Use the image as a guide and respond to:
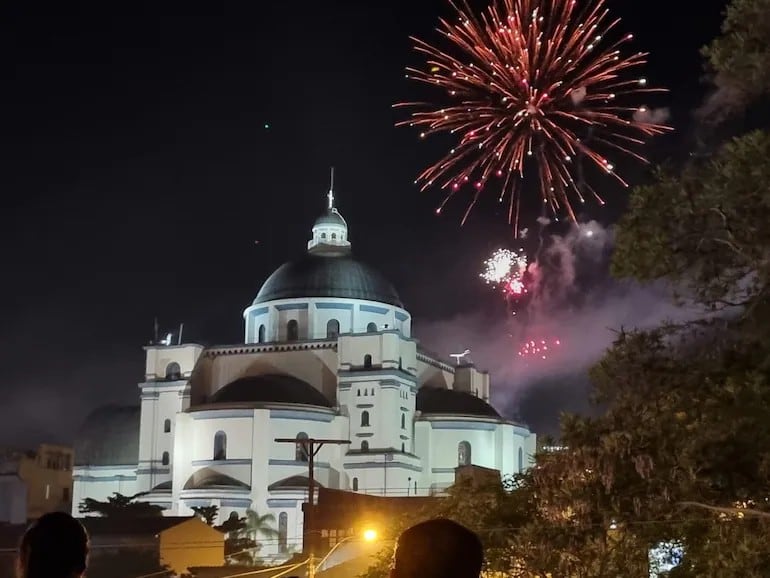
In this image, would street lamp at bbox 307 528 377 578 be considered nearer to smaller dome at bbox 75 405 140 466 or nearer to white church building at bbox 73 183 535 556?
white church building at bbox 73 183 535 556

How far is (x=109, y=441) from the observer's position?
204ft

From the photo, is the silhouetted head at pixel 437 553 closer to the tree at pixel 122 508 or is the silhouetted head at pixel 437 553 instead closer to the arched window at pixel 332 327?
the tree at pixel 122 508

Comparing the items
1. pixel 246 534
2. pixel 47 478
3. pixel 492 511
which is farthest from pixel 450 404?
pixel 492 511

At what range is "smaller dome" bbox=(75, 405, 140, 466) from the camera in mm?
61594

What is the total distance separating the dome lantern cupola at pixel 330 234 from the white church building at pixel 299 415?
319mm

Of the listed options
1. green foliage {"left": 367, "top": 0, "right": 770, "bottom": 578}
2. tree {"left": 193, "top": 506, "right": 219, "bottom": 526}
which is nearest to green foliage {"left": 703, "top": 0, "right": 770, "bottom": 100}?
green foliage {"left": 367, "top": 0, "right": 770, "bottom": 578}

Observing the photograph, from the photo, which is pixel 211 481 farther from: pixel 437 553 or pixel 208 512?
pixel 437 553

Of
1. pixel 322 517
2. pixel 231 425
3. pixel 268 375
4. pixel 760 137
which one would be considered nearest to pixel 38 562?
pixel 760 137

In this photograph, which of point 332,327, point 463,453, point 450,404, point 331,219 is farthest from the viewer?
point 331,219

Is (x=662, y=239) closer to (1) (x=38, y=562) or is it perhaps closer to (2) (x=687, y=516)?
(2) (x=687, y=516)

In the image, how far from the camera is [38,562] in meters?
3.61

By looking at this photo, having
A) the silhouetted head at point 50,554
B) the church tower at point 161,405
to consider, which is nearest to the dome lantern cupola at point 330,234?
the church tower at point 161,405

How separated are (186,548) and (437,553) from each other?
39.4 metres

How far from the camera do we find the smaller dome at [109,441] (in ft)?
202
